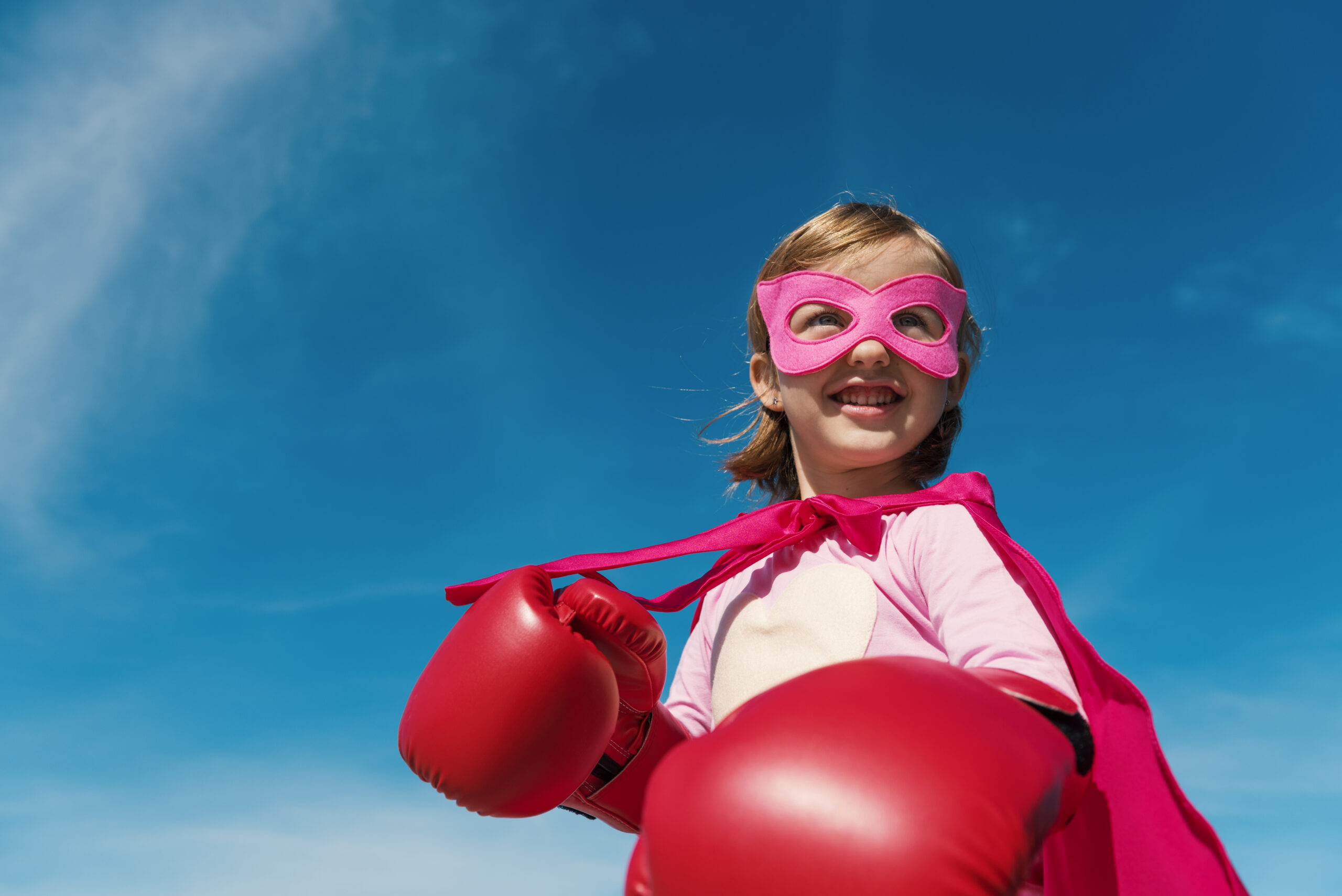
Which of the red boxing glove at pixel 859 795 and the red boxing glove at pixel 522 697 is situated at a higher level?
the red boxing glove at pixel 522 697

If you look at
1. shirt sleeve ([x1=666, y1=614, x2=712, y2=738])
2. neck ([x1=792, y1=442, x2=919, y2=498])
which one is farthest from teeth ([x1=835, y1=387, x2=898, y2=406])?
shirt sleeve ([x1=666, y1=614, x2=712, y2=738])

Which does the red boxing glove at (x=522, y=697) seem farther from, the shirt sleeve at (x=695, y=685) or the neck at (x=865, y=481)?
the neck at (x=865, y=481)

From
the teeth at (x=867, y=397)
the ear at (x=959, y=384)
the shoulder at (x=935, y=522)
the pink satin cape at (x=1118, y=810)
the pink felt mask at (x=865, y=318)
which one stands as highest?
the ear at (x=959, y=384)

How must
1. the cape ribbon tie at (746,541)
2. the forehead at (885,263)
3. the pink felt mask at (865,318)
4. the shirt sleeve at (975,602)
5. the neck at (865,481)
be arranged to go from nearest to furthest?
the shirt sleeve at (975,602) → the cape ribbon tie at (746,541) → the pink felt mask at (865,318) → the forehead at (885,263) → the neck at (865,481)

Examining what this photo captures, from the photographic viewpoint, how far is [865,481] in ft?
9.21

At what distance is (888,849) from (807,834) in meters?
0.09

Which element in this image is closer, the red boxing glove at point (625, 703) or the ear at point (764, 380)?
the red boxing glove at point (625, 703)

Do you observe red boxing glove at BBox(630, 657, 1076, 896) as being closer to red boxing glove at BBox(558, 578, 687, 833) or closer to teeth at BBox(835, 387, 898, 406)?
red boxing glove at BBox(558, 578, 687, 833)

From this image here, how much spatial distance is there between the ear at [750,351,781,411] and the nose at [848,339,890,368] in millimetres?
577

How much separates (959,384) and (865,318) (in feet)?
2.27

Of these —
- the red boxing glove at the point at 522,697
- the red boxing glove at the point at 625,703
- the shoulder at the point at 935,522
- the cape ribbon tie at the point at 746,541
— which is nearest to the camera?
the red boxing glove at the point at 522,697

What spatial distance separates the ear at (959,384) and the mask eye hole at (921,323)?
0.39 metres

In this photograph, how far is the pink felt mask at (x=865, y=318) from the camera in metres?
2.54

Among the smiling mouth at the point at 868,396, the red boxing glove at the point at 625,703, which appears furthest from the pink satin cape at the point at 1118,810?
the smiling mouth at the point at 868,396
